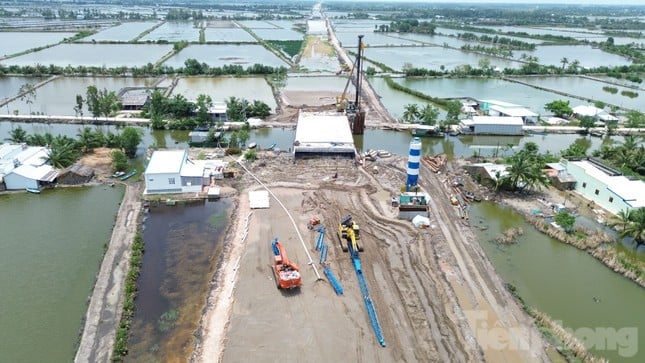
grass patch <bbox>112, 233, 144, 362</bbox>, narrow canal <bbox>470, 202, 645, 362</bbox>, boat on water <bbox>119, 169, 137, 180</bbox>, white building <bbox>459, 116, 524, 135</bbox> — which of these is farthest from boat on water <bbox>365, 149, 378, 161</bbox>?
grass patch <bbox>112, 233, 144, 362</bbox>

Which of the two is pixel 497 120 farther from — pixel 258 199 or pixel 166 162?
pixel 166 162

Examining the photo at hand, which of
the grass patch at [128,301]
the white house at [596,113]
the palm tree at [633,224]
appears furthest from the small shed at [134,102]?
the white house at [596,113]

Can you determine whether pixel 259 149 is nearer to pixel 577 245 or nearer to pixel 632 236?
pixel 577 245

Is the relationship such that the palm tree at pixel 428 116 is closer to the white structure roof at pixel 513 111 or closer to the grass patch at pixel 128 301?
the white structure roof at pixel 513 111

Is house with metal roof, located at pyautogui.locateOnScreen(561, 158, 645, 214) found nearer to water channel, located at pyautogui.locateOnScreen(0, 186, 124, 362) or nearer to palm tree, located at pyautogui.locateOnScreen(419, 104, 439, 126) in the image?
palm tree, located at pyautogui.locateOnScreen(419, 104, 439, 126)

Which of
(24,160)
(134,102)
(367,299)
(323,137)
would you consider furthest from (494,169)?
(134,102)

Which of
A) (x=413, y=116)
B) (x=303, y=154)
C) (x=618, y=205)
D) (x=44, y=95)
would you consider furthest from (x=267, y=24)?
(x=618, y=205)
